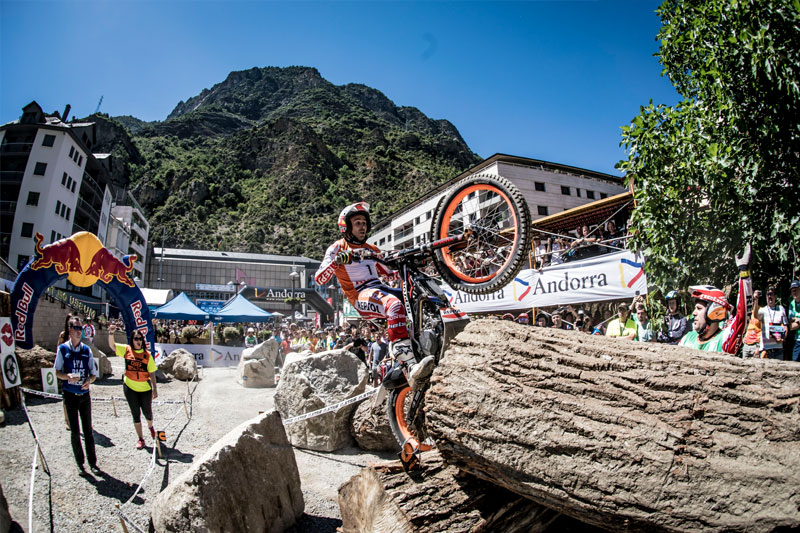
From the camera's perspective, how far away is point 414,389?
4.07 metres

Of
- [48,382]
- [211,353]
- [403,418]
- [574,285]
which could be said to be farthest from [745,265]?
[211,353]

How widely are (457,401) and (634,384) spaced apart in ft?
3.68

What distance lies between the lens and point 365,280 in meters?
4.80

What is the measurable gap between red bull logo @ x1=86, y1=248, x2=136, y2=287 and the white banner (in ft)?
13.0

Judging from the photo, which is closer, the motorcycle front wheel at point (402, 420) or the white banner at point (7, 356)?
the motorcycle front wheel at point (402, 420)

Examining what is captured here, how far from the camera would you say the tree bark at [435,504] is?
2957 mm

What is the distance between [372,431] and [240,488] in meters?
2.89

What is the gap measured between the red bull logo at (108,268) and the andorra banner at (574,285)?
964 cm

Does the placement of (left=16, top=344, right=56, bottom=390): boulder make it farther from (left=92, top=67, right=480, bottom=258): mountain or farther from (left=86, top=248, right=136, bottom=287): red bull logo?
(left=92, top=67, right=480, bottom=258): mountain

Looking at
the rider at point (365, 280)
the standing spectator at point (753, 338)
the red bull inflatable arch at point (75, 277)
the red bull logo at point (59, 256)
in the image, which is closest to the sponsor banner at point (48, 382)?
the red bull inflatable arch at point (75, 277)

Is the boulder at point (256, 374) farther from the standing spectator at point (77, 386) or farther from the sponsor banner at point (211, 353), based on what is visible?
the standing spectator at point (77, 386)

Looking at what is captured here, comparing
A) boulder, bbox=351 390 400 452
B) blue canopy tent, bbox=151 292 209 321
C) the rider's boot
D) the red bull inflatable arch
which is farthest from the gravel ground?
blue canopy tent, bbox=151 292 209 321

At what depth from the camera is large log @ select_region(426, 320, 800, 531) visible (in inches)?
77.8

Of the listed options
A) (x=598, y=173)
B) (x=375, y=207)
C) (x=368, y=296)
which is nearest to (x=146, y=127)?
(x=375, y=207)
